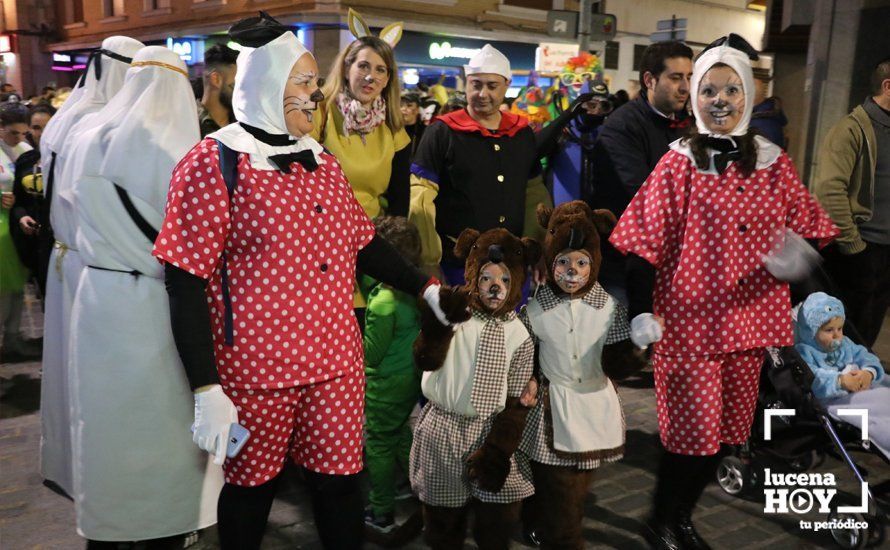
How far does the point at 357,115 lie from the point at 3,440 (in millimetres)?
2985

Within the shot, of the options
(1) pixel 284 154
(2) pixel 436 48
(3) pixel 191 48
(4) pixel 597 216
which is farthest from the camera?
(3) pixel 191 48

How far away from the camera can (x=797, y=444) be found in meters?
4.07

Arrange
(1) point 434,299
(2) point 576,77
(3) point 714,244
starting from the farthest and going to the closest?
(2) point 576,77, (3) point 714,244, (1) point 434,299

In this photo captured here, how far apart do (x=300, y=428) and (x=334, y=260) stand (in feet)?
1.79

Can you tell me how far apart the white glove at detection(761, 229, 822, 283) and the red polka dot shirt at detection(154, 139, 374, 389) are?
1.80 metres

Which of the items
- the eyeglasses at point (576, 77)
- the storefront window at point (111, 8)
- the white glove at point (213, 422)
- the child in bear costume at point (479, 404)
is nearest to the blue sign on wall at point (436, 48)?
the storefront window at point (111, 8)

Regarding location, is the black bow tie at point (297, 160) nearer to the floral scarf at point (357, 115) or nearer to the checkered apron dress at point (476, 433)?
the checkered apron dress at point (476, 433)

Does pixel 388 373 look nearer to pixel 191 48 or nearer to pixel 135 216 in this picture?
pixel 135 216

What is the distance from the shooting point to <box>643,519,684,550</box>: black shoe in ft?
11.7

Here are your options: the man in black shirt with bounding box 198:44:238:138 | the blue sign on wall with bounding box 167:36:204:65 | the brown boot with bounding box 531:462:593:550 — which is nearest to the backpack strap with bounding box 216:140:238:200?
the brown boot with bounding box 531:462:593:550

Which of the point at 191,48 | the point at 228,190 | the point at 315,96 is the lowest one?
the point at 228,190

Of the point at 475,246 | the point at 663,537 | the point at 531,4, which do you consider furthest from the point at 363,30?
the point at 531,4

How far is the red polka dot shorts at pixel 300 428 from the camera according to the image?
8.27 feet

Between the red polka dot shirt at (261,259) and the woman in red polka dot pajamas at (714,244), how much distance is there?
136cm
